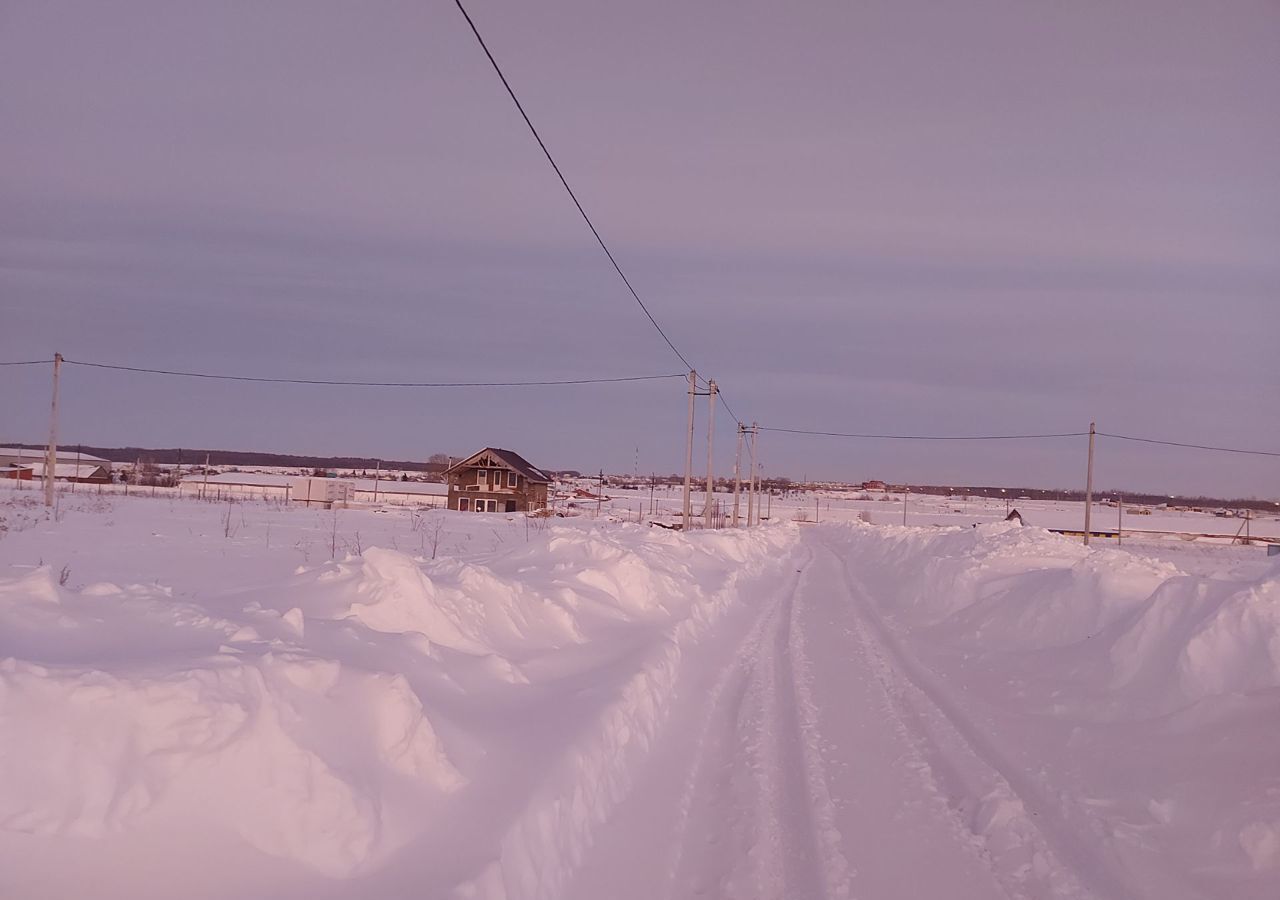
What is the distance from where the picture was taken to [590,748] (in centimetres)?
616

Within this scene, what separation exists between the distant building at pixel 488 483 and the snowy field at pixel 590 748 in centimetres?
4942

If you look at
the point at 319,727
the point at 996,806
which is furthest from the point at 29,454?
the point at 996,806

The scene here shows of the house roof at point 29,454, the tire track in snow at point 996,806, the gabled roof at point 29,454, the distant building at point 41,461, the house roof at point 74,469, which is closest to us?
the tire track in snow at point 996,806

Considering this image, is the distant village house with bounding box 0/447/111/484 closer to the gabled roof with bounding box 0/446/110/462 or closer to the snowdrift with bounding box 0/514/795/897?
the gabled roof with bounding box 0/446/110/462

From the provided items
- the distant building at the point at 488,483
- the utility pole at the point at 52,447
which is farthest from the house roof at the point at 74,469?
the utility pole at the point at 52,447

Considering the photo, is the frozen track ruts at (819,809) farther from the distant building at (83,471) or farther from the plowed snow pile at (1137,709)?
the distant building at (83,471)

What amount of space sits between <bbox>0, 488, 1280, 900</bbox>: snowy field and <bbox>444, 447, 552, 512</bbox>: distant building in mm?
49422

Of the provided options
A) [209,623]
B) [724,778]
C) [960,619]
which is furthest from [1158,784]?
[960,619]

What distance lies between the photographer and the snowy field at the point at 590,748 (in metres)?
3.81

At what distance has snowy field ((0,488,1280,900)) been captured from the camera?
381 cm

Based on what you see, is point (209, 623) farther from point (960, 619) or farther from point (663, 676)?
point (960, 619)

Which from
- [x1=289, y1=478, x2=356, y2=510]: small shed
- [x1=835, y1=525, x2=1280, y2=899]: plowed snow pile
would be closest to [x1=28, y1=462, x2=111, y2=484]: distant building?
[x1=289, y1=478, x2=356, y2=510]: small shed

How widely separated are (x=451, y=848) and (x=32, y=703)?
6.64 feet

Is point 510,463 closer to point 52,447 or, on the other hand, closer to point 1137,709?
point 52,447
